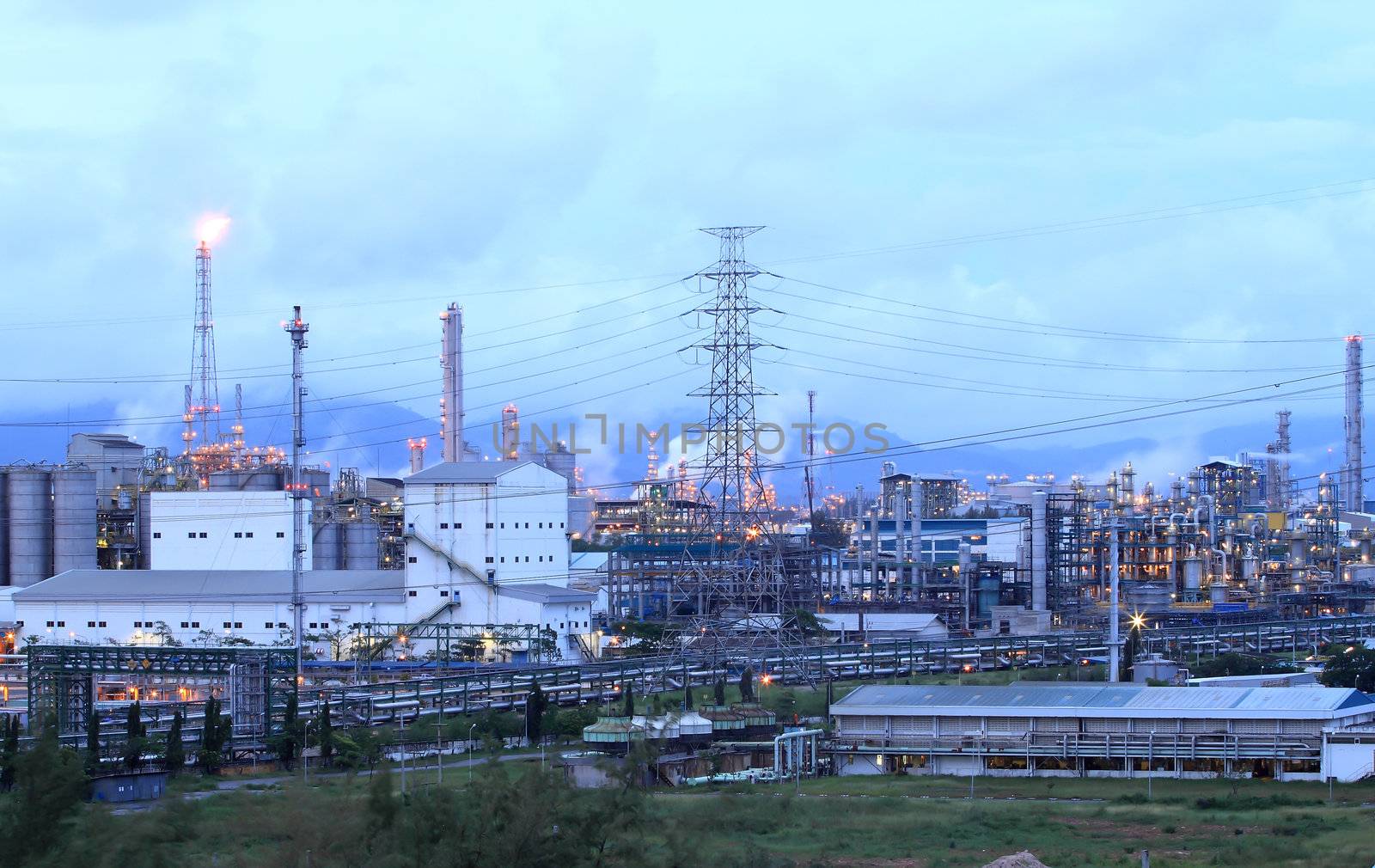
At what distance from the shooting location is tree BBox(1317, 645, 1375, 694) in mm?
35406

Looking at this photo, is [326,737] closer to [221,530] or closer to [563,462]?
[221,530]

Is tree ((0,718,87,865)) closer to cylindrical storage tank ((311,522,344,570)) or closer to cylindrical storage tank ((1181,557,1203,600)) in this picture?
cylindrical storage tank ((311,522,344,570))

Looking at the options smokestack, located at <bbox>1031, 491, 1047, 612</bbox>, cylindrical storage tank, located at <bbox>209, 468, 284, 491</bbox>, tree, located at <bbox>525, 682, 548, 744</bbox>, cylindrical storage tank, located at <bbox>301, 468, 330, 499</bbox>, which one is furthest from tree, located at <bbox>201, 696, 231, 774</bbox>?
smokestack, located at <bbox>1031, 491, 1047, 612</bbox>

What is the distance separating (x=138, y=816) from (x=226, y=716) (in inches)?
714

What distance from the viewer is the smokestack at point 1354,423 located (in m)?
75.9

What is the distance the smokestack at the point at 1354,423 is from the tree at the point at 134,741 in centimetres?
5864

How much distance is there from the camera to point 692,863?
521 inches

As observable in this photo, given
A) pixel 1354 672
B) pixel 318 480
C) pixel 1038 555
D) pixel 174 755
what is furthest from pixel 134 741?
pixel 318 480

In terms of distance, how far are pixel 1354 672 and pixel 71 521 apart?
40.1 metres

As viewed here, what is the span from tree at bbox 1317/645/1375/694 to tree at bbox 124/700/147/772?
80.6 ft

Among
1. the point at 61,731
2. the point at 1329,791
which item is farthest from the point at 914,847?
the point at 61,731

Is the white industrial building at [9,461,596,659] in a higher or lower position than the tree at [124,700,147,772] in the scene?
higher

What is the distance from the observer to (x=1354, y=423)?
79.8m

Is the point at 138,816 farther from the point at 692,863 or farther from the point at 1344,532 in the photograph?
the point at 1344,532
